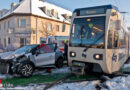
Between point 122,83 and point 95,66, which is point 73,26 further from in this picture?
point 122,83

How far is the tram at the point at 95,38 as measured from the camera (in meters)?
5.29

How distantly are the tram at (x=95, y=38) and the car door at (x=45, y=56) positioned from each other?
5.83 feet

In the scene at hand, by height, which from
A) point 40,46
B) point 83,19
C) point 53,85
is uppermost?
point 83,19

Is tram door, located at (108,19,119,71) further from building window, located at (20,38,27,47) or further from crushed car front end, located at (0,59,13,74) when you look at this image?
building window, located at (20,38,27,47)

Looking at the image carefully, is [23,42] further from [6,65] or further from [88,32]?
[88,32]

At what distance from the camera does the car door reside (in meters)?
6.96

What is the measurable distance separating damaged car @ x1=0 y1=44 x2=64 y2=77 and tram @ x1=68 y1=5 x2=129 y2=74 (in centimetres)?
184

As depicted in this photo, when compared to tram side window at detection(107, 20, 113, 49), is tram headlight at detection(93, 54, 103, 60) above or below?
below

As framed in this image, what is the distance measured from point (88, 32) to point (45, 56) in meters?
3.05

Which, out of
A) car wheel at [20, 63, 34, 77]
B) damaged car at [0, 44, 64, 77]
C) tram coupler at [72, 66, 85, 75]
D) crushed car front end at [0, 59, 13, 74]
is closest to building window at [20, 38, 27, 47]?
damaged car at [0, 44, 64, 77]

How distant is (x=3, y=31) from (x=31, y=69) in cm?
2277

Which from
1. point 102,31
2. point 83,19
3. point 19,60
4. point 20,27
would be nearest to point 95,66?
point 102,31

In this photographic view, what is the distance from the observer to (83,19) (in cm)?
594

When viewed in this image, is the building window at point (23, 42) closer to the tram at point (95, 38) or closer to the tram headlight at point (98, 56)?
the tram at point (95, 38)
